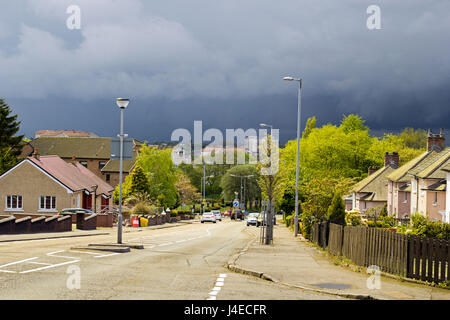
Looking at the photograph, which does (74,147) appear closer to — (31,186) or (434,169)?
(31,186)

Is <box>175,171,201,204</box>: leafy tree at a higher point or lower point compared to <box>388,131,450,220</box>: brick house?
lower

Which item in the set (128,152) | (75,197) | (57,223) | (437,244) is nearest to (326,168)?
(75,197)

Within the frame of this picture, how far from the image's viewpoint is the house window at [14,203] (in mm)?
51969

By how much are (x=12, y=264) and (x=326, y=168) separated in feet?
219

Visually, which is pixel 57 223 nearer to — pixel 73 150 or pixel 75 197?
pixel 75 197

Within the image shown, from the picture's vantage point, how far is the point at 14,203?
52281 millimetres

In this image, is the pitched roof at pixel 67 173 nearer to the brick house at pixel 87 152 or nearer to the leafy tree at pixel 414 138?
the brick house at pixel 87 152

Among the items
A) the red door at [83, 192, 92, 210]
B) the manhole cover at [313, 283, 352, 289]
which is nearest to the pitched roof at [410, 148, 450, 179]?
the manhole cover at [313, 283, 352, 289]

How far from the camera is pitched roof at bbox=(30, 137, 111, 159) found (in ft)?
348

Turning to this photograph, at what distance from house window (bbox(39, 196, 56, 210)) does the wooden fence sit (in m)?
37.6

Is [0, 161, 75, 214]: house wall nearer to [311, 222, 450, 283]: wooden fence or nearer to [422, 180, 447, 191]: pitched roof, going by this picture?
[422, 180, 447, 191]: pitched roof

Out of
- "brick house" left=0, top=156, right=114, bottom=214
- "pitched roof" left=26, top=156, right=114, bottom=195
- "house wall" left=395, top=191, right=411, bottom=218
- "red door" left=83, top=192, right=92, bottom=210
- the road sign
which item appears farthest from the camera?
"red door" left=83, top=192, right=92, bottom=210

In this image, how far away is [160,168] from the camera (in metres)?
85.2

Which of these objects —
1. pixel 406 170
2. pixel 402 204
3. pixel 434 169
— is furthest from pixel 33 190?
pixel 406 170
